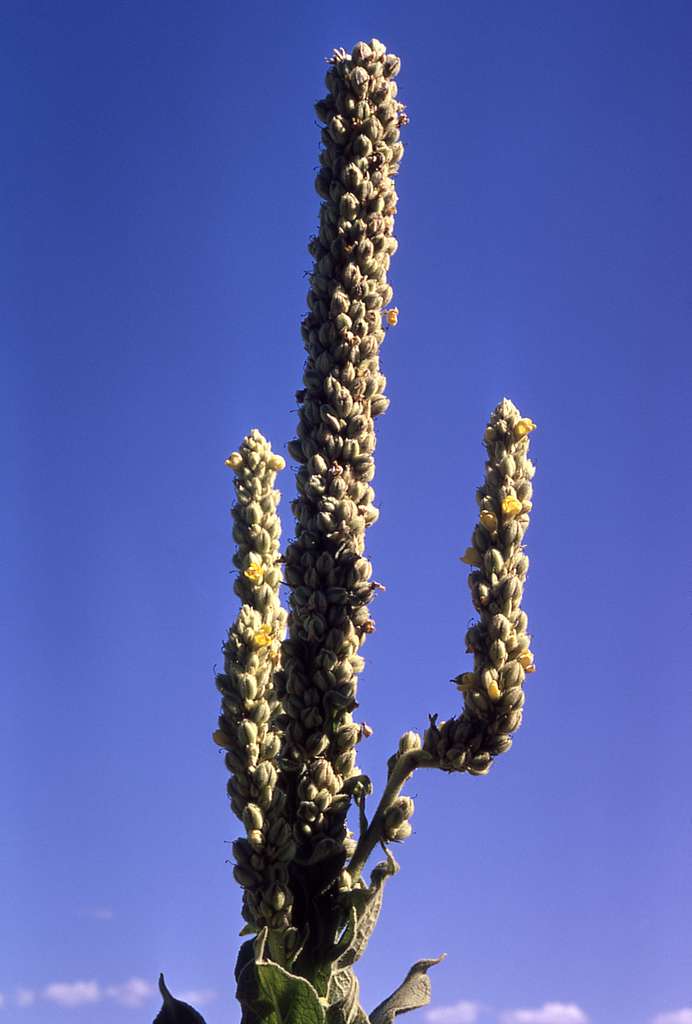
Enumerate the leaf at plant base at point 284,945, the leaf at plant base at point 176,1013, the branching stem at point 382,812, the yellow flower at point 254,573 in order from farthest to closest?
the yellow flower at point 254,573 → the leaf at plant base at point 176,1013 → the branching stem at point 382,812 → the leaf at plant base at point 284,945

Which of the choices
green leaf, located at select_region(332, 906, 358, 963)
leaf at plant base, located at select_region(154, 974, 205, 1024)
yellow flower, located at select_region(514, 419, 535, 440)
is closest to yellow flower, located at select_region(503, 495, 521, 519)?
yellow flower, located at select_region(514, 419, 535, 440)

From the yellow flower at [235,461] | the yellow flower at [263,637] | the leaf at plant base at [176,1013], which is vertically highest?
the yellow flower at [235,461]

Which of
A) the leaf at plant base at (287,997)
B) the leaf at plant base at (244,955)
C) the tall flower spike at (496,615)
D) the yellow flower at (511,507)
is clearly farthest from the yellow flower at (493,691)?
the leaf at plant base at (244,955)

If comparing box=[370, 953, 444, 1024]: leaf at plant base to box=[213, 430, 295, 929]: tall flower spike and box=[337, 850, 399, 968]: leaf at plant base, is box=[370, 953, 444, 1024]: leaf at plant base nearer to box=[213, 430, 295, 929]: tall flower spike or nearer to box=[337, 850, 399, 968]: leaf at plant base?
box=[337, 850, 399, 968]: leaf at plant base

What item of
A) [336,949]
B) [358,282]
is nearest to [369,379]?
Answer: [358,282]

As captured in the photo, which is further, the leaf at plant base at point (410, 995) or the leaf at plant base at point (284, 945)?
the leaf at plant base at point (410, 995)

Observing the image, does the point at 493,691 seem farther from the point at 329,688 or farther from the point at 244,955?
the point at 244,955

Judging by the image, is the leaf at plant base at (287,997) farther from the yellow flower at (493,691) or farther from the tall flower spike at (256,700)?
the yellow flower at (493,691)

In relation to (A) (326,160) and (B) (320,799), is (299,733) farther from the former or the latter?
(A) (326,160)
